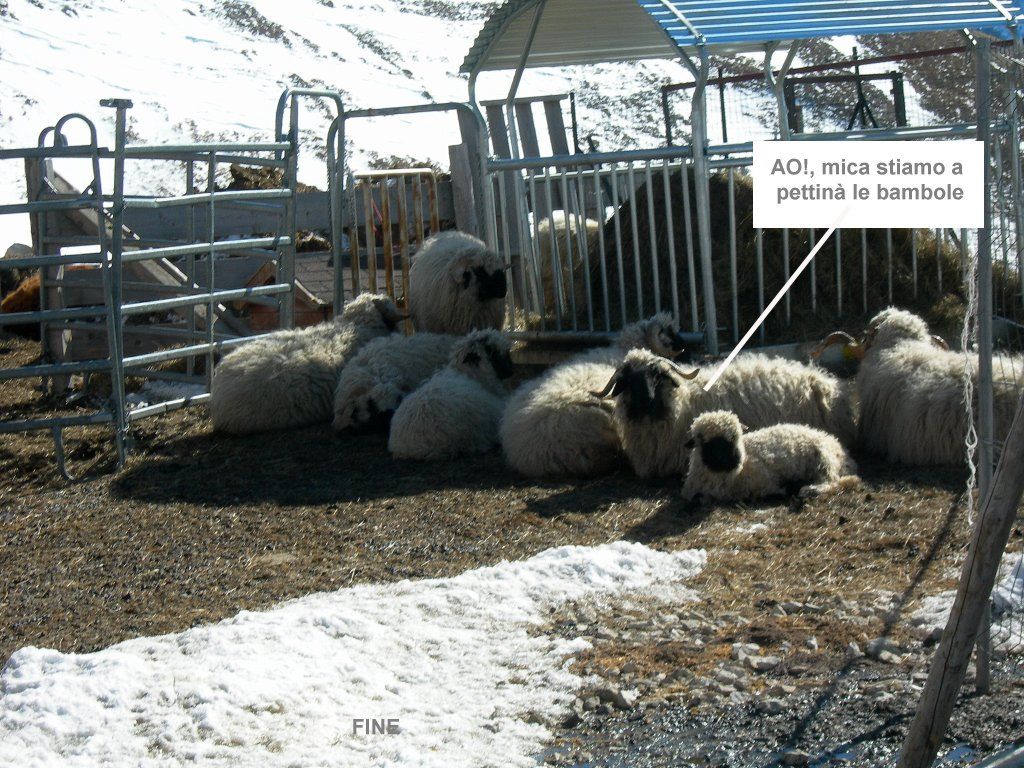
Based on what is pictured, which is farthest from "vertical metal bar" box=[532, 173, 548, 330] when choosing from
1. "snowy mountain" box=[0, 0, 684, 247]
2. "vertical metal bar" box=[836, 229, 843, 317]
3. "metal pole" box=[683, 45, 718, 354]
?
"snowy mountain" box=[0, 0, 684, 247]

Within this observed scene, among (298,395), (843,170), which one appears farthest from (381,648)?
(298,395)

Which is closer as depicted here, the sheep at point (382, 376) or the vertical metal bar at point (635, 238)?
the sheep at point (382, 376)

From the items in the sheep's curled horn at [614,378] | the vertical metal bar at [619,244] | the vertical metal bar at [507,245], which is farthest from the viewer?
the vertical metal bar at [507,245]

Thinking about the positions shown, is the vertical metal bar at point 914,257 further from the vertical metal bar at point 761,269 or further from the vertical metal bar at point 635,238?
the vertical metal bar at point 635,238

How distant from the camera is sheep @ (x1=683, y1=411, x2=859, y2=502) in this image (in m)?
6.52

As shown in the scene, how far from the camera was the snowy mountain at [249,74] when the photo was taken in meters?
24.1

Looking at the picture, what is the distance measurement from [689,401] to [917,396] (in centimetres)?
130

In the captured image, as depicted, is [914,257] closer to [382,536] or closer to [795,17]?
[795,17]

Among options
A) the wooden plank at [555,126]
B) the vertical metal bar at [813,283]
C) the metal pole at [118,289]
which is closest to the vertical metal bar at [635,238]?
the vertical metal bar at [813,283]

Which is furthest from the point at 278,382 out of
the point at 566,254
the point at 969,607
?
the point at 969,607

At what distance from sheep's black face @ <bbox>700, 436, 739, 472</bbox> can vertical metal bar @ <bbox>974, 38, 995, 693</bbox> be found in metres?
2.44

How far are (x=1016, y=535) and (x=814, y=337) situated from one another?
372 cm

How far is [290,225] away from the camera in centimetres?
1039

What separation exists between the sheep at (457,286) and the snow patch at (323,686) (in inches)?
191
